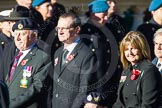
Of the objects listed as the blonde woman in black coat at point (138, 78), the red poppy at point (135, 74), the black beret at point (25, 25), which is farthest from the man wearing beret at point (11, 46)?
the red poppy at point (135, 74)

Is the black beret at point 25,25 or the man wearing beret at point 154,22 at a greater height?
the black beret at point 25,25

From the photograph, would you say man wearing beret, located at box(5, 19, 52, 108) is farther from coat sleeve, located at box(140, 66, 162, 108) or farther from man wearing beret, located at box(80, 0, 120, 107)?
man wearing beret, located at box(80, 0, 120, 107)

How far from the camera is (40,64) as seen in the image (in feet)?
26.2

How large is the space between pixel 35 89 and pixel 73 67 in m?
0.54

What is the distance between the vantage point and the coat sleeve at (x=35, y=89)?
7746 millimetres

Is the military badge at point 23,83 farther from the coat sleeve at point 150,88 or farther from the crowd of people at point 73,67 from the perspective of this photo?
the coat sleeve at point 150,88

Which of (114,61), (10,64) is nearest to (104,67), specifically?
(114,61)

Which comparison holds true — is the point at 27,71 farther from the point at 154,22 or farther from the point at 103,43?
the point at 154,22

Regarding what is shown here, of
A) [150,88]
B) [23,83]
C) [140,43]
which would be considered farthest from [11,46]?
[150,88]

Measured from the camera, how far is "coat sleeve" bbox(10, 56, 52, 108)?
7.75 meters

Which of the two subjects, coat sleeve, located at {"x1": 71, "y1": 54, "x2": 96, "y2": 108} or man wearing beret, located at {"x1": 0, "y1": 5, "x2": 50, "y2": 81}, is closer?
coat sleeve, located at {"x1": 71, "y1": 54, "x2": 96, "y2": 108}

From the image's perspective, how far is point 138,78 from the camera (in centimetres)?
751

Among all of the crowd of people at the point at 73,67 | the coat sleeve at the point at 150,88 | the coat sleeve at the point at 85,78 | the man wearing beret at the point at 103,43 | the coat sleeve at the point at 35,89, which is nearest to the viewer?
the coat sleeve at the point at 150,88

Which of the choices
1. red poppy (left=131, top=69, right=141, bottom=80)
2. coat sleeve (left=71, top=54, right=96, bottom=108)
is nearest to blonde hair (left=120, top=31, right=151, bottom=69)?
red poppy (left=131, top=69, right=141, bottom=80)
